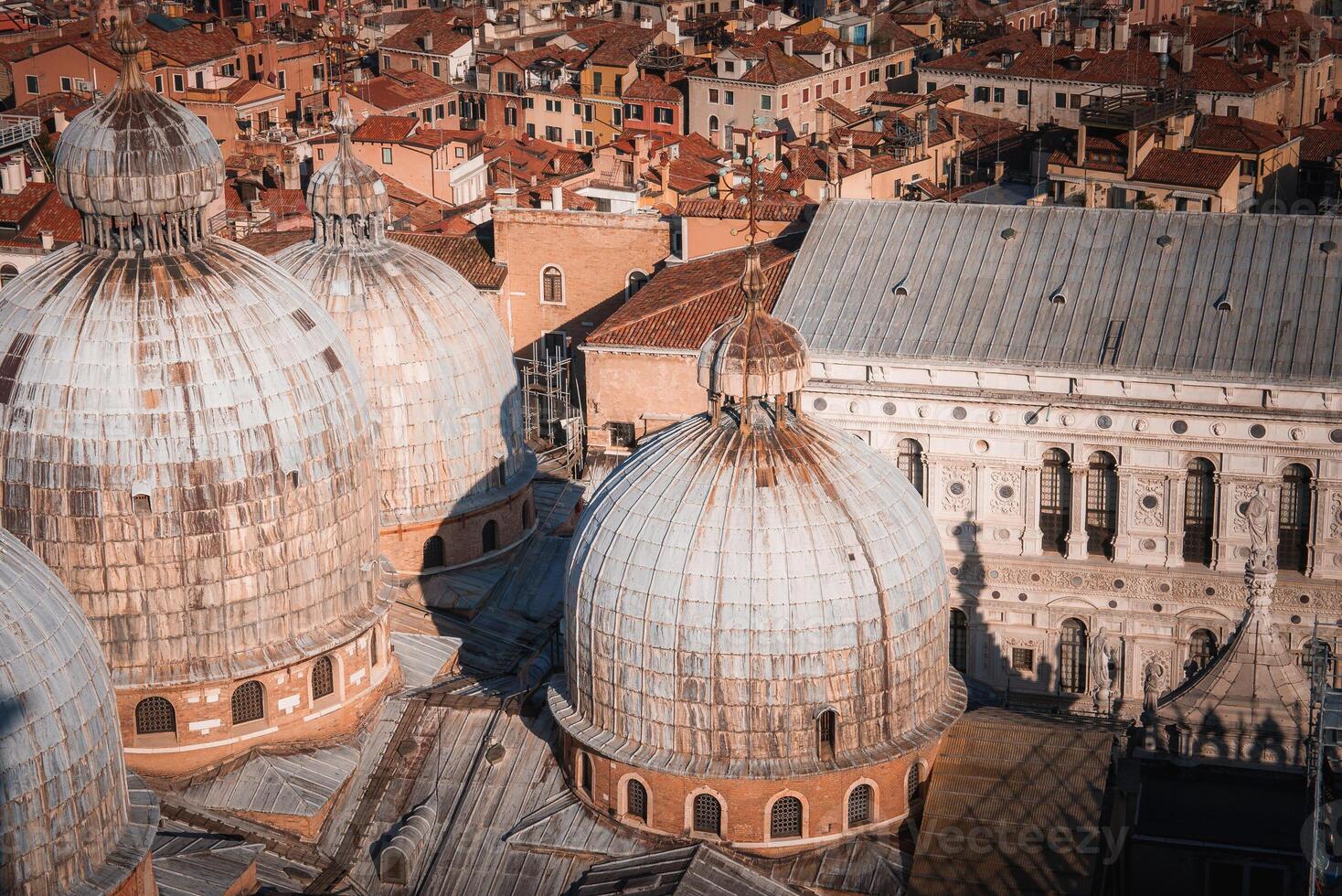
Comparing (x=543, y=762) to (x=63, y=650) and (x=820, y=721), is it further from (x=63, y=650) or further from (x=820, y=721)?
(x=63, y=650)

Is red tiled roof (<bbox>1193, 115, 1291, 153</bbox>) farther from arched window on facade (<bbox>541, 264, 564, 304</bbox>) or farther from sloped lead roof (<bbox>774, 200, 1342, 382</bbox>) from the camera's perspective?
sloped lead roof (<bbox>774, 200, 1342, 382</bbox>)

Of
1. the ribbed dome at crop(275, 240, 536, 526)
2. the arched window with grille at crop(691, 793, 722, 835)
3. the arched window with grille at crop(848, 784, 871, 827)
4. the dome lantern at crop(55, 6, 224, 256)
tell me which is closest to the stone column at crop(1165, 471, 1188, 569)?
the ribbed dome at crop(275, 240, 536, 526)

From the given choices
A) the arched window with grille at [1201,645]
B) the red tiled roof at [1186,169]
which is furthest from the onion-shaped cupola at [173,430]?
the red tiled roof at [1186,169]

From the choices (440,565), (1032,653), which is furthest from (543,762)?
(1032,653)

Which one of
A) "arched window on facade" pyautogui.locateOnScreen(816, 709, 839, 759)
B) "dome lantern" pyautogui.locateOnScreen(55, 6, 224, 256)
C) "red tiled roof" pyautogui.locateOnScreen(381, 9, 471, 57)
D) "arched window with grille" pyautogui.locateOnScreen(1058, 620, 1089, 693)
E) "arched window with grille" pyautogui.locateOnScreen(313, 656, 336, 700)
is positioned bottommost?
"red tiled roof" pyautogui.locateOnScreen(381, 9, 471, 57)

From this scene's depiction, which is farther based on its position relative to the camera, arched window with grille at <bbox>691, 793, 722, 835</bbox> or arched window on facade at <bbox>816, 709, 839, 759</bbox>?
arched window with grille at <bbox>691, 793, 722, 835</bbox>

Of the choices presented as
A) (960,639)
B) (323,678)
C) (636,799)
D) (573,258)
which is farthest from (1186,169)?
(636,799)
